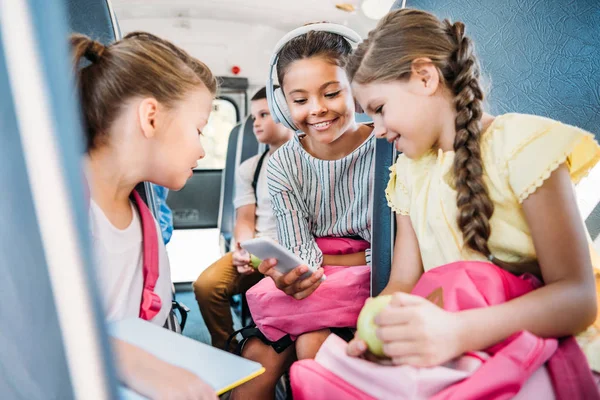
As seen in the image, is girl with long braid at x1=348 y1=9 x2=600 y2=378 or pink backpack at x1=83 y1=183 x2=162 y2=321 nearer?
girl with long braid at x1=348 y1=9 x2=600 y2=378

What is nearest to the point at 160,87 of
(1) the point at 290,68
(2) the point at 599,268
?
(1) the point at 290,68

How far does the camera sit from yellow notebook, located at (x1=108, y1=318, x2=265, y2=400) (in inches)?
20.6

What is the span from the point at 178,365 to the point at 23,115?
357mm

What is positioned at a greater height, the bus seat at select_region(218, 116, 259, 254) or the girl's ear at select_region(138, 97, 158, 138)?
the girl's ear at select_region(138, 97, 158, 138)

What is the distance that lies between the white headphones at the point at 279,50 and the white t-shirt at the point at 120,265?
37 centimetres

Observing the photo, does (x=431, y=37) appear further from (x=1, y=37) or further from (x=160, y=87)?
(x=1, y=37)

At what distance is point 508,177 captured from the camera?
0.64m

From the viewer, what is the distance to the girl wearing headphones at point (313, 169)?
2.98 ft

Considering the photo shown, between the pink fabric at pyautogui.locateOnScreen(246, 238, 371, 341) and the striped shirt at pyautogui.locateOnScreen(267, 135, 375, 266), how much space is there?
64 millimetres

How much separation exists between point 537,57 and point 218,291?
3.71 ft

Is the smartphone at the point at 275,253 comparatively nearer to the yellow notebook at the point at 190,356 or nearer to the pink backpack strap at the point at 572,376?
the yellow notebook at the point at 190,356

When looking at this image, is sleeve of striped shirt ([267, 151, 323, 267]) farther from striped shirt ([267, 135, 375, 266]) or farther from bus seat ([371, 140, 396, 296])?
bus seat ([371, 140, 396, 296])

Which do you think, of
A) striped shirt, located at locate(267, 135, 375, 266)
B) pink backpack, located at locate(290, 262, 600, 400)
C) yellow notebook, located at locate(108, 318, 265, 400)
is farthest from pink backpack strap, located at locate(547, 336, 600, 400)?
striped shirt, located at locate(267, 135, 375, 266)

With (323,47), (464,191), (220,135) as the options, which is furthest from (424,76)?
(220,135)
